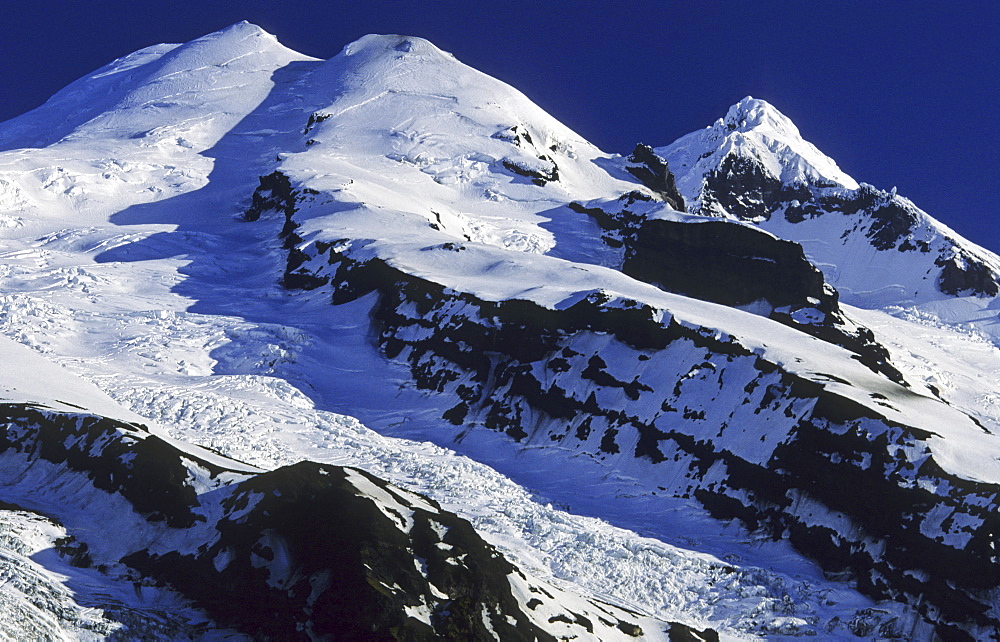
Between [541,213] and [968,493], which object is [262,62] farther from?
[968,493]

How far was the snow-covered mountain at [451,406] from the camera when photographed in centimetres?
2552

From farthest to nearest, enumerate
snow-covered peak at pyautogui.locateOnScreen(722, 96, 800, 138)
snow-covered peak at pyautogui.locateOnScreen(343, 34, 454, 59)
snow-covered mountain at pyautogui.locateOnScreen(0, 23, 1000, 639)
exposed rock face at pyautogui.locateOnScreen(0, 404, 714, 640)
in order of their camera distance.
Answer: snow-covered peak at pyautogui.locateOnScreen(722, 96, 800, 138) → snow-covered peak at pyautogui.locateOnScreen(343, 34, 454, 59) → snow-covered mountain at pyautogui.locateOnScreen(0, 23, 1000, 639) → exposed rock face at pyautogui.locateOnScreen(0, 404, 714, 640)

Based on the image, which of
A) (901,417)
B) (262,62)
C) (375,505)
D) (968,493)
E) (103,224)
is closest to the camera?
(375,505)

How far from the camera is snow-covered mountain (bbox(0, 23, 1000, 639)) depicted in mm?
25516

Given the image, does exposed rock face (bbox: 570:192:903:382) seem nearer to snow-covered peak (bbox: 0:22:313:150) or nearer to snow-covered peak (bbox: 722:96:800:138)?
snow-covered peak (bbox: 0:22:313:150)

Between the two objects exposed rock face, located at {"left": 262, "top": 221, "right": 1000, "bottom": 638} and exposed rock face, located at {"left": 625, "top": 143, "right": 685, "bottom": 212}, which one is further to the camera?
exposed rock face, located at {"left": 625, "top": 143, "right": 685, "bottom": 212}

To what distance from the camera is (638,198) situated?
93938 mm

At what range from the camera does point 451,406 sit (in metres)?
48.8

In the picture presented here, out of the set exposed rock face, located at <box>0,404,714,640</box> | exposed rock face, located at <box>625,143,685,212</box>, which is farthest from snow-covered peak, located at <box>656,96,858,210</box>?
exposed rock face, located at <box>0,404,714,640</box>

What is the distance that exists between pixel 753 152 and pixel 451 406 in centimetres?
13059

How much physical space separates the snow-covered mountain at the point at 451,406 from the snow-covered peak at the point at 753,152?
57.2 m

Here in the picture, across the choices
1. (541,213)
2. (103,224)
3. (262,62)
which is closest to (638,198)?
(541,213)

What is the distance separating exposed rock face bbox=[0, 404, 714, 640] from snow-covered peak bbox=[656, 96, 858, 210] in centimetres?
12852

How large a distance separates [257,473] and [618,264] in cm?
5809
